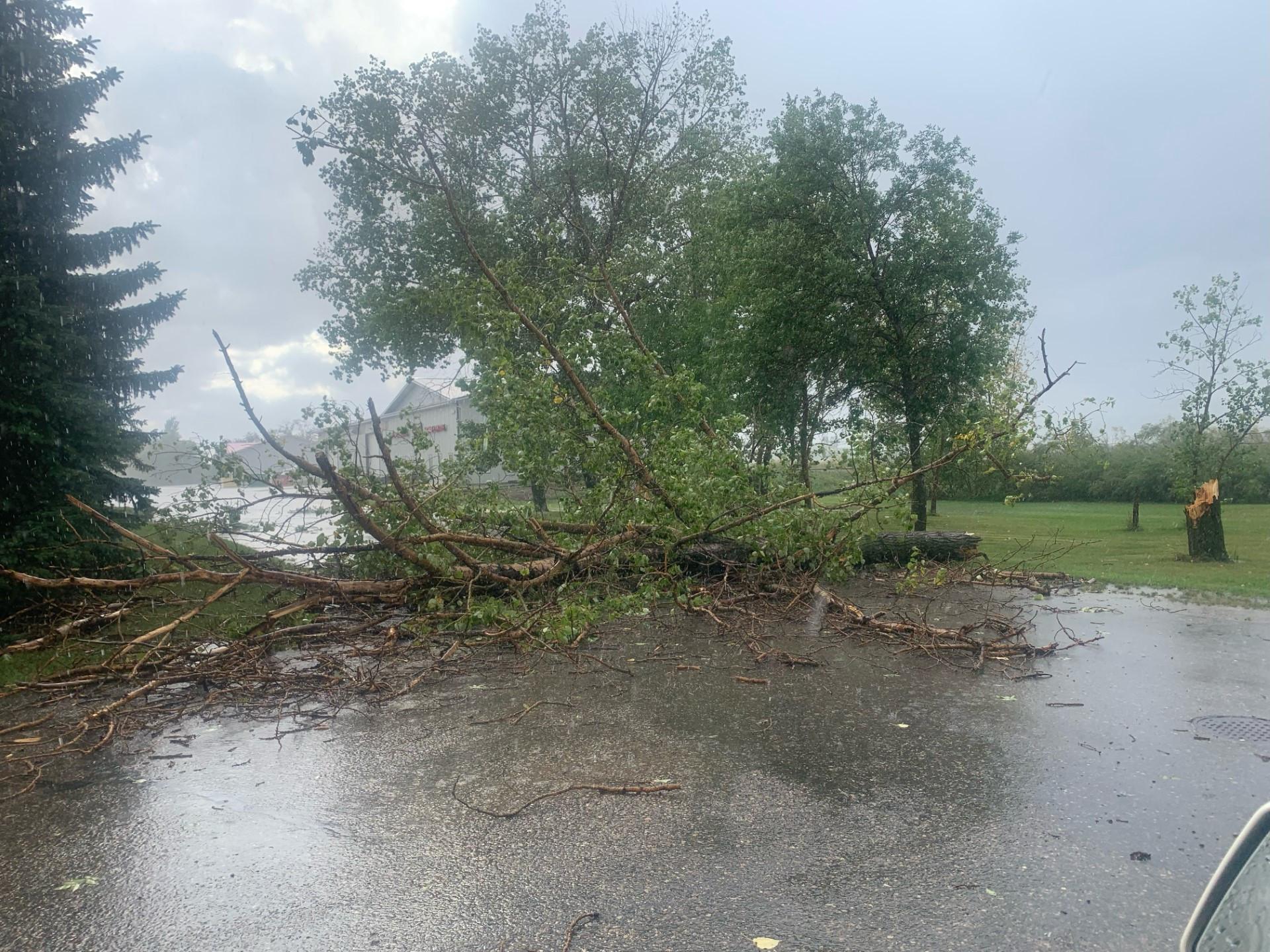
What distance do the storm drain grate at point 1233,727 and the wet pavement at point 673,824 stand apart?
8 centimetres

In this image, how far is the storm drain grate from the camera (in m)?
4.29

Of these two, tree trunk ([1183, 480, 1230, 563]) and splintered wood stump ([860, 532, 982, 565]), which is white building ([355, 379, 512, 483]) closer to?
splintered wood stump ([860, 532, 982, 565])

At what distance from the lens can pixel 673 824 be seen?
3322 mm

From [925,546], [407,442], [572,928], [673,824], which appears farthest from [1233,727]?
[407,442]

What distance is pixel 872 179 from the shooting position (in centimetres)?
1627

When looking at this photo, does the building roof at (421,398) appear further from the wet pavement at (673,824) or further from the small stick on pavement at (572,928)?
the small stick on pavement at (572,928)

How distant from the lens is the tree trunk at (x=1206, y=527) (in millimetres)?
12930

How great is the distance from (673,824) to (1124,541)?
54.7ft

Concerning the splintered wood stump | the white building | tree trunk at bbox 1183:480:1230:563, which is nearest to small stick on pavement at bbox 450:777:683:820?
the white building

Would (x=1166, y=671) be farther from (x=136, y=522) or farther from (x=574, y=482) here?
(x=136, y=522)

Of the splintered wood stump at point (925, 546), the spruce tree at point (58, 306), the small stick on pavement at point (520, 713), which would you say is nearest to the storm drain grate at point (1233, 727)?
the small stick on pavement at point (520, 713)

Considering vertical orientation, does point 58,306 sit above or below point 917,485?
above

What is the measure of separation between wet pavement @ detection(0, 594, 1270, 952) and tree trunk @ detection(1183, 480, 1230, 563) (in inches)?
355

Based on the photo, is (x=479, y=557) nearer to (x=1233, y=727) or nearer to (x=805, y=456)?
(x=805, y=456)
